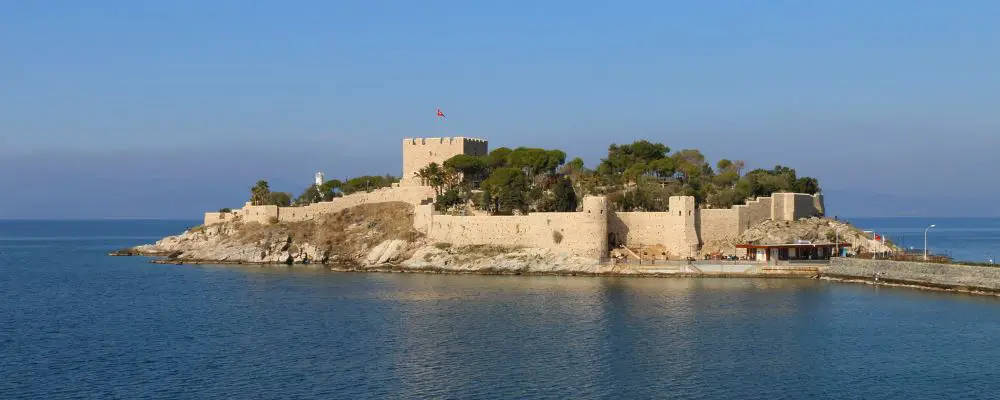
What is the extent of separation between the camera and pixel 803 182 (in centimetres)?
5678

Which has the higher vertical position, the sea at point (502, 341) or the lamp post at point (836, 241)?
the lamp post at point (836, 241)

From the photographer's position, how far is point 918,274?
40.9m

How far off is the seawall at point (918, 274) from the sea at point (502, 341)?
3.20 ft

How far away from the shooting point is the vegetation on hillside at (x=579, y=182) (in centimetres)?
5456

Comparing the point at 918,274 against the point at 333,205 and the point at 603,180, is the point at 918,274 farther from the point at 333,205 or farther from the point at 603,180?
the point at 333,205

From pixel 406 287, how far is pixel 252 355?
15.8 metres

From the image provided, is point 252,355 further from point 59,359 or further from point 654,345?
point 654,345

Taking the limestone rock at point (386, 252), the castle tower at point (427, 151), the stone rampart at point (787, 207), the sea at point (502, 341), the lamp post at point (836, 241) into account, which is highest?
the castle tower at point (427, 151)

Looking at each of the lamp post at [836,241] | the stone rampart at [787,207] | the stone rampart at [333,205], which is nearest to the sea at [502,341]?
the lamp post at [836,241]

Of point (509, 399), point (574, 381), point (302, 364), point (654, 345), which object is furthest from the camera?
point (654, 345)

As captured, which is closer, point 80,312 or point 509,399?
point 509,399

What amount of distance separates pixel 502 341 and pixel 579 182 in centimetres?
3327

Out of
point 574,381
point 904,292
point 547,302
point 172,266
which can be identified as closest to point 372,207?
point 172,266

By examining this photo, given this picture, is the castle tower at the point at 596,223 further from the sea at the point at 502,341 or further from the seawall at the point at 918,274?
the seawall at the point at 918,274
